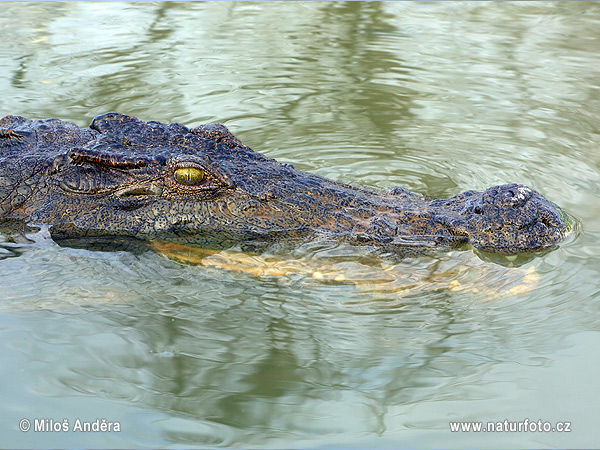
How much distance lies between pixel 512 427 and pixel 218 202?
2157 mm

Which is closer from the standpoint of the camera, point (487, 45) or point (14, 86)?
point (14, 86)

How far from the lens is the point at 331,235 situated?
4.15 meters

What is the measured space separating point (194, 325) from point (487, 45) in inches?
280

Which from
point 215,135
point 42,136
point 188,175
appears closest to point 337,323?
point 188,175

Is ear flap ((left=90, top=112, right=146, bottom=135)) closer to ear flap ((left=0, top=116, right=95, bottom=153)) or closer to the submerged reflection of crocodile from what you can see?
the submerged reflection of crocodile

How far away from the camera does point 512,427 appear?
9.70 ft

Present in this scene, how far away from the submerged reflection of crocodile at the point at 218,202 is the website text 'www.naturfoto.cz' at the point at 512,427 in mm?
1254

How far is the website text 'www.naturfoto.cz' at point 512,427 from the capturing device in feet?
9.60

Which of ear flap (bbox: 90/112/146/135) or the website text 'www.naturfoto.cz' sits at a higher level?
ear flap (bbox: 90/112/146/135)

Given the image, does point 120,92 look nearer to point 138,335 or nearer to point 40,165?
point 40,165

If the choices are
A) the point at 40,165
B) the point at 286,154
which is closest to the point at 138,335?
the point at 40,165

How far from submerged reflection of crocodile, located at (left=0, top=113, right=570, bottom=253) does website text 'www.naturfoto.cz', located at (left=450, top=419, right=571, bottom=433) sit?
1254 mm

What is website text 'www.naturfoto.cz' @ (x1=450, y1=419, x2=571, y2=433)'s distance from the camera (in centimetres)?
293

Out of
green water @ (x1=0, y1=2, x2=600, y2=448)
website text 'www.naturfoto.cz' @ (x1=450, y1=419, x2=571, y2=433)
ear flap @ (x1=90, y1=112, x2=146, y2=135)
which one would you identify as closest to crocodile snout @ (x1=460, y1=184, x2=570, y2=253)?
green water @ (x1=0, y1=2, x2=600, y2=448)
